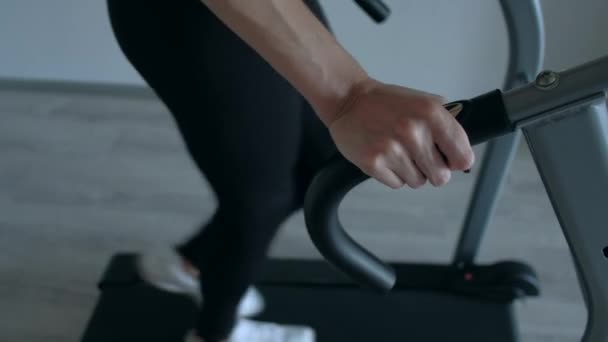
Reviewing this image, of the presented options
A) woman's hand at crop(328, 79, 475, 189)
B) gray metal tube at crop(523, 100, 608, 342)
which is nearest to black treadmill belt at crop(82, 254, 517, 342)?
gray metal tube at crop(523, 100, 608, 342)

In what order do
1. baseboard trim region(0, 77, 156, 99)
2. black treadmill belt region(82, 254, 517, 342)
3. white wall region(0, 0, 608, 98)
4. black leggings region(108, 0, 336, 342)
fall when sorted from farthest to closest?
baseboard trim region(0, 77, 156, 99), white wall region(0, 0, 608, 98), black treadmill belt region(82, 254, 517, 342), black leggings region(108, 0, 336, 342)

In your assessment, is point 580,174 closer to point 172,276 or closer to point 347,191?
point 347,191

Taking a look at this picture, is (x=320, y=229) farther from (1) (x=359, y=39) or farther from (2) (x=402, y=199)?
(1) (x=359, y=39)

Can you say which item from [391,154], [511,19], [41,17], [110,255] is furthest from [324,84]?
[41,17]

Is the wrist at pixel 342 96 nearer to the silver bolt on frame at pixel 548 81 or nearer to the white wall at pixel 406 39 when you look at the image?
the silver bolt on frame at pixel 548 81

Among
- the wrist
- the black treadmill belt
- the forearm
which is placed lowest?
the black treadmill belt

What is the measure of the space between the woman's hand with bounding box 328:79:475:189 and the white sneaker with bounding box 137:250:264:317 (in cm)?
80

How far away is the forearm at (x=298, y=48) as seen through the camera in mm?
690

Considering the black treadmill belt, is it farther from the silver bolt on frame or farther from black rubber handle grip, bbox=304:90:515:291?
the silver bolt on frame

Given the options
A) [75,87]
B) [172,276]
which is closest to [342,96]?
[172,276]

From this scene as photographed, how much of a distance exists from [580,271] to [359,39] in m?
1.47

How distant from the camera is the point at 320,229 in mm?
666

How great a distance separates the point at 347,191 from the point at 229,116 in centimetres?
34

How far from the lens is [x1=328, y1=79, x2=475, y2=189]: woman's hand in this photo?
1.92ft
